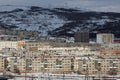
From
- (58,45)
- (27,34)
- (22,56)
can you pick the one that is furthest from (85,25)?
(22,56)

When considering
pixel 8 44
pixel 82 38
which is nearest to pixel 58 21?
pixel 82 38

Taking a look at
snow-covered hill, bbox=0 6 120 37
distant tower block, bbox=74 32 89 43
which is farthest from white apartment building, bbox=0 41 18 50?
snow-covered hill, bbox=0 6 120 37

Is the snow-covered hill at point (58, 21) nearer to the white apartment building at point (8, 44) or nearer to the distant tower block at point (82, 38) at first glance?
the distant tower block at point (82, 38)

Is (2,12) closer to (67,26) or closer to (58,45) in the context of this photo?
(67,26)

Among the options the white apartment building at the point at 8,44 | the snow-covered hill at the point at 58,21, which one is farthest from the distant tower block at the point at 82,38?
the white apartment building at the point at 8,44

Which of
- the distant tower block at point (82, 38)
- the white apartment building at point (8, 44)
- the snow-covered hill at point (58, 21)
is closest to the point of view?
the white apartment building at point (8, 44)

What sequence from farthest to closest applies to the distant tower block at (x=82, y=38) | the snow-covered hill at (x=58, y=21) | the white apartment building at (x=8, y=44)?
the snow-covered hill at (x=58, y=21), the distant tower block at (x=82, y=38), the white apartment building at (x=8, y=44)

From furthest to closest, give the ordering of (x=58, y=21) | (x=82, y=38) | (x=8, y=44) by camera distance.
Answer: (x=58, y=21) → (x=82, y=38) → (x=8, y=44)

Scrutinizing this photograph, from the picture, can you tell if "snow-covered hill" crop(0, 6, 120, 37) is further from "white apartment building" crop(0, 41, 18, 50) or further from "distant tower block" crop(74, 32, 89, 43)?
"white apartment building" crop(0, 41, 18, 50)

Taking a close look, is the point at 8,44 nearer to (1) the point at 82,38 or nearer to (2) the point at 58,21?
(1) the point at 82,38
